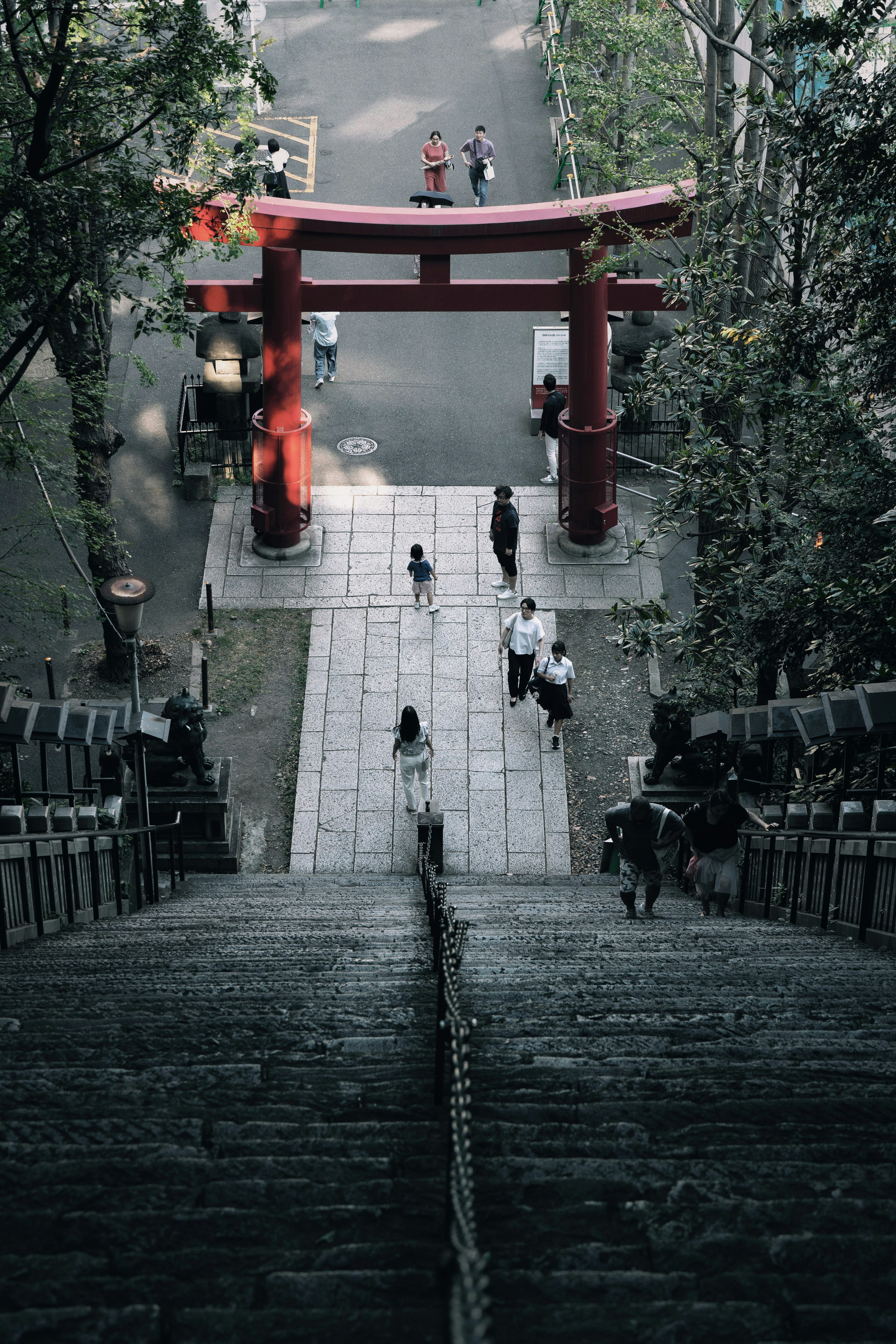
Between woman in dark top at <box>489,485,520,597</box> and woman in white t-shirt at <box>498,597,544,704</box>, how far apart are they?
130cm

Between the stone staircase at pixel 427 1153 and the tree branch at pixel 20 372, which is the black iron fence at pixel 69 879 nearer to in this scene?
the stone staircase at pixel 427 1153

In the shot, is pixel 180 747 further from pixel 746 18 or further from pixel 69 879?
pixel 746 18

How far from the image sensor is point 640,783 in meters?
13.7

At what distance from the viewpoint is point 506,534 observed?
626 inches

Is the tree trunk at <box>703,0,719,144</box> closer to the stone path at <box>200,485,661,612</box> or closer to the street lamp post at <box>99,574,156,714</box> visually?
the stone path at <box>200,485,661,612</box>

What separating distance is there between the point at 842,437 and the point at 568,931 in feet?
14.2

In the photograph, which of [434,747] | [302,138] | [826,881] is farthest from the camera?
[302,138]

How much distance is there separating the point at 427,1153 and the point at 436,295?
13.8 metres

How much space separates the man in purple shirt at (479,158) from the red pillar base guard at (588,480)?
1009 centimetres

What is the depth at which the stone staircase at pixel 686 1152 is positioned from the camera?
312cm

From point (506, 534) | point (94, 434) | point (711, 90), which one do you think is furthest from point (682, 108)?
point (94, 434)

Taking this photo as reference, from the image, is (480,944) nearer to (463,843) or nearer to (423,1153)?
(423,1153)

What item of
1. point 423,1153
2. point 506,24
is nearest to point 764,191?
point 423,1153

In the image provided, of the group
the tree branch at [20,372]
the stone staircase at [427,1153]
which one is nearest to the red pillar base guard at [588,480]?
the tree branch at [20,372]
